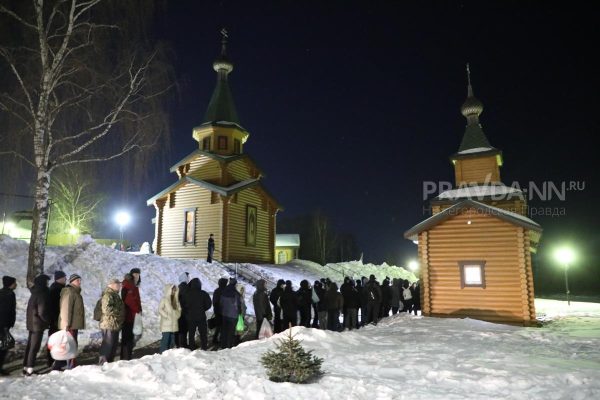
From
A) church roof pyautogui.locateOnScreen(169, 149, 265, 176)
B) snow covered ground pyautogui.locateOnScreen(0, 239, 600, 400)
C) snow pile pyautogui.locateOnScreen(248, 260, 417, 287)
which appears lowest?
snow covered ground pyautogui.locateOnScreen(0, 239, 600, 400)

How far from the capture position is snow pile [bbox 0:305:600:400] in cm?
585

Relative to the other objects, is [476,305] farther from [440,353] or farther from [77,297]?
[77,297]

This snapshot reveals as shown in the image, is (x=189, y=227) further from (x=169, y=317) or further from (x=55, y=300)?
(x=55, y=300)

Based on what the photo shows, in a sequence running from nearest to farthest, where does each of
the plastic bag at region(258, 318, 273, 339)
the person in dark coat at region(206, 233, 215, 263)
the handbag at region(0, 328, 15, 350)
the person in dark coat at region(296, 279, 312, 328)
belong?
1. the handbag at region(0, 328, 15, 350)
2. the plastic bag at region(258, 318, 273, 339)
3. the person in dark coat at region(296, 279, 312, 328)
4. the person in dark coat at region(206, 233, 215, 263)

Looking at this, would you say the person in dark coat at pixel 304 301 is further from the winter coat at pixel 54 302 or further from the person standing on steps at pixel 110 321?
the winter coat at pixel 54 302

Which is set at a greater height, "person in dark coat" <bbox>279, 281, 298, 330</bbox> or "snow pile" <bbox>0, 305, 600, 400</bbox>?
"person in dark coat" <bbox>279, 281, 298, 330</bbox>

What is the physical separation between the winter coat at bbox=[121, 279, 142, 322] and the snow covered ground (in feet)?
4.88

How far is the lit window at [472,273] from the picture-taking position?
50.6 feet

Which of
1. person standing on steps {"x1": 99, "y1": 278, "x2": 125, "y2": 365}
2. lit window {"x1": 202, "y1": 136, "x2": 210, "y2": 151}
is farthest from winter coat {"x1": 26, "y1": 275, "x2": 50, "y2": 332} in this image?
lit window {"x1": 202, "y1": 136, "x2": 210, "y2": 151}

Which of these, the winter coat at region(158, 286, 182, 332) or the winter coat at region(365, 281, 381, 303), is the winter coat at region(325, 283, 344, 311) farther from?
the winter coat at region(158, 286, 182, 332)

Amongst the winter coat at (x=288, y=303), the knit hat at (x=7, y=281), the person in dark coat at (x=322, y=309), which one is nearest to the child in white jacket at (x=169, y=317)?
the knit hat at (x=7, y=281)

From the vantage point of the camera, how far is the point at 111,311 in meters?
7.72

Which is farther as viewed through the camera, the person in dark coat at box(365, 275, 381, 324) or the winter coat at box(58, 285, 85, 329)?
the person in dark coat at box(365, 275, 381, 324)

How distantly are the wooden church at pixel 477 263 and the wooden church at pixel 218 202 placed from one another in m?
11.0
